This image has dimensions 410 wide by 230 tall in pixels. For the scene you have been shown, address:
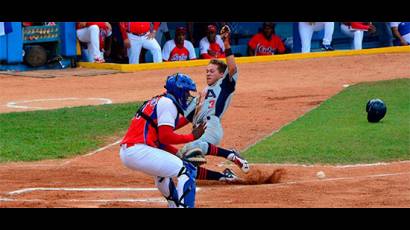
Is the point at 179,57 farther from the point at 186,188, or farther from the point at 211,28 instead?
the point at 186,188

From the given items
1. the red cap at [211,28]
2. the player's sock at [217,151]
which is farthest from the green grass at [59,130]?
the red cap at [211,28]

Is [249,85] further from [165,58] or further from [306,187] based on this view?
[306,187]

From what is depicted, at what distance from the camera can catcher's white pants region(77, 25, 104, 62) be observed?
69.3ft

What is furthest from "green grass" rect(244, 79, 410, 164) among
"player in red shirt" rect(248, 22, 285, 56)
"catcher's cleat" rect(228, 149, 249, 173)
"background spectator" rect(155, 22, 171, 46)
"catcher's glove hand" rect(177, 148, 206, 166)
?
"background spectator" rect(155, 22, 171, 46)

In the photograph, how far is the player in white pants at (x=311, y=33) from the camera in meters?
23.0

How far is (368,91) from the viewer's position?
18672mm

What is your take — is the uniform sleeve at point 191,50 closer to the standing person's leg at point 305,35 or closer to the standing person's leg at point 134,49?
the standing person's leg at point 134,49

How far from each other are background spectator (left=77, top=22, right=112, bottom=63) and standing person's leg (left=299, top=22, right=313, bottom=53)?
4.00 meters

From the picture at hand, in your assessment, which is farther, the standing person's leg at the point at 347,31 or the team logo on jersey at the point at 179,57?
the standing person's leg at the point at 347,31

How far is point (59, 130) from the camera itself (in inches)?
620

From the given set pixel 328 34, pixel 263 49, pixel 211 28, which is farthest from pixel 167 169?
pixel 328 34

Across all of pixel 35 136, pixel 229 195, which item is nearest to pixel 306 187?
pixel 229 195

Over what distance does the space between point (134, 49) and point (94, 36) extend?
938 mm
